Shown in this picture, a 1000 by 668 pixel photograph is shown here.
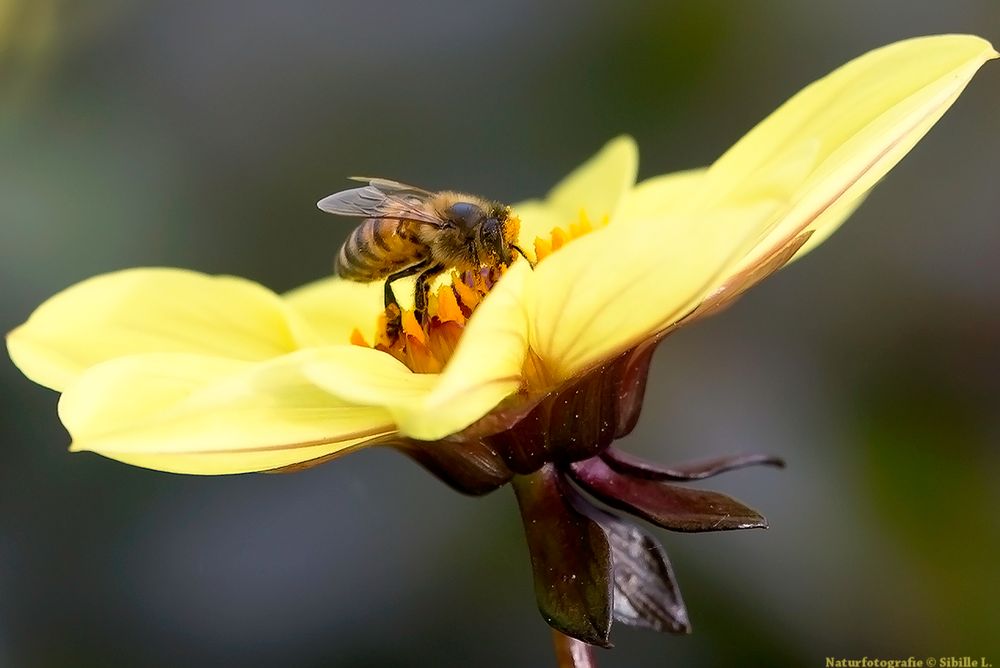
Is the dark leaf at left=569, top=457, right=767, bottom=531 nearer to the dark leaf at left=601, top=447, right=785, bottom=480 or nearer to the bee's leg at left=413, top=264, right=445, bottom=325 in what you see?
the dark leaf at left=601, top=447, right=785, bottom=480

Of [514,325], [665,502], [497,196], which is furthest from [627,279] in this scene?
[497,196]

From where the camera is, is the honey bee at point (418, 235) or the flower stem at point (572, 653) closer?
the flower stem at point (572, 653)

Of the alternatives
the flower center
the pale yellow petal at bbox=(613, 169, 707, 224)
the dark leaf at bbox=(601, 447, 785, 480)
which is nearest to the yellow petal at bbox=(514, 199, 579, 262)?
the pale yellow petal at bbox=(613, 169, 707, 224)

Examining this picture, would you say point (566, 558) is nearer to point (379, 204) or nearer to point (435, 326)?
point (435, 326)

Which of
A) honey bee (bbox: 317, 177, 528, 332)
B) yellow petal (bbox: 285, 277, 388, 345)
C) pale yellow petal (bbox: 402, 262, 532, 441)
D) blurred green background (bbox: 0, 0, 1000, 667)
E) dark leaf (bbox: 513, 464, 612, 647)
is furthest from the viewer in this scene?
blurred green background (bbox: 0, 0, 1000, 667)

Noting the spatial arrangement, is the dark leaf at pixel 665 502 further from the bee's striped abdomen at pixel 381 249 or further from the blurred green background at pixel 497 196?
the blurred green background at pixel 497 196

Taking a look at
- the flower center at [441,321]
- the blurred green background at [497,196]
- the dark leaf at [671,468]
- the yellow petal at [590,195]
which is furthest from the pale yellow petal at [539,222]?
the blurred green background at [497,196]
